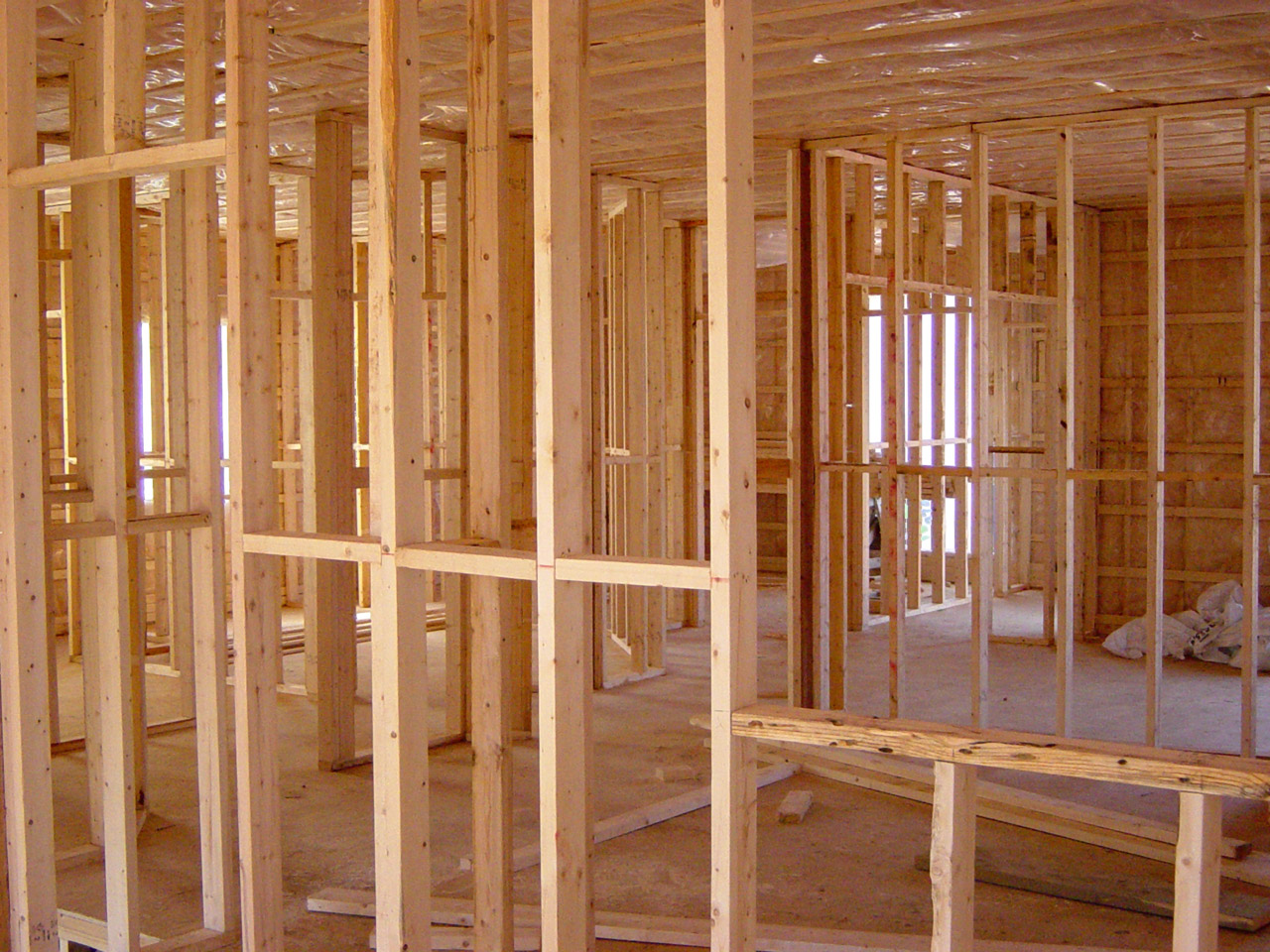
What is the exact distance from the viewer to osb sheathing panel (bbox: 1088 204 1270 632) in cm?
977

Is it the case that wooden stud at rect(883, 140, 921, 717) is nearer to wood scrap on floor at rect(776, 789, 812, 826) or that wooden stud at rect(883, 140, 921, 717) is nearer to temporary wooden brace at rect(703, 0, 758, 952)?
wood scrap on floor at rect(776, 789, 812, 826)

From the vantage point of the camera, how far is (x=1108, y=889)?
186 inches

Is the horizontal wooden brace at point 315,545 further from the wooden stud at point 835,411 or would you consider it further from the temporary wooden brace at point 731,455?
the wooden stud at point 835,411

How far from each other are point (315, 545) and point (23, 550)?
1.30 meters

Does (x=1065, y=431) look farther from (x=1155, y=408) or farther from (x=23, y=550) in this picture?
(x=23, y=550)

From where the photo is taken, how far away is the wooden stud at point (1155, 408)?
6043 mm

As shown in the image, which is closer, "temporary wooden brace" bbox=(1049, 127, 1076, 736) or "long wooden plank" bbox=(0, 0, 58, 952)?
"long wooden plank" bbox=(0, 0, 58, 952)

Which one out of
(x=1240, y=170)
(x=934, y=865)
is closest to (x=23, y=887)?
(x=934, y=865)

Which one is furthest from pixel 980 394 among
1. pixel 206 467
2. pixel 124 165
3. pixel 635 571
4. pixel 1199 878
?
pixel 1199 878

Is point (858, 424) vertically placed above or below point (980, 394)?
below

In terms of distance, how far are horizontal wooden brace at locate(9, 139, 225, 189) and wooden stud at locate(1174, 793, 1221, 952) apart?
107 inches

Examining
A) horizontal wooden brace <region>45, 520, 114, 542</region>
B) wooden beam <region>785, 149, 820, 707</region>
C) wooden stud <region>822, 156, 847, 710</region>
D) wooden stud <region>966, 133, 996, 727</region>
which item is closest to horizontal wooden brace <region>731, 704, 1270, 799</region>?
horizontal wooden brace <region>45, 520, 114, 542</region>

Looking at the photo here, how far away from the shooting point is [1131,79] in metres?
5.93

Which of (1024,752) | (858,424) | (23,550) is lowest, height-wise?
(1024,752)
